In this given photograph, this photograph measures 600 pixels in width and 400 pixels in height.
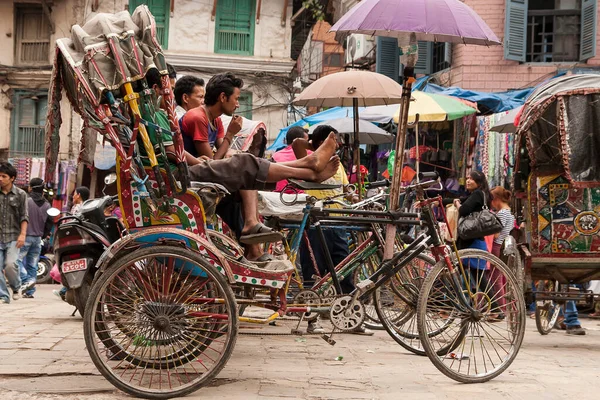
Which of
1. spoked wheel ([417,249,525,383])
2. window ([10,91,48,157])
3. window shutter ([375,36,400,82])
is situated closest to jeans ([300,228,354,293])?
spoked wheel ([417,249,525,383])

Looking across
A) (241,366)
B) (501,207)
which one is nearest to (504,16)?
(501,207)

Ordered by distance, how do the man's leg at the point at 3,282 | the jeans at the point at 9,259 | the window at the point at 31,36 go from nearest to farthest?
the man's leg at the point at 3,282 < the jeans at the point at 9,259 < the window at the point at 31,36

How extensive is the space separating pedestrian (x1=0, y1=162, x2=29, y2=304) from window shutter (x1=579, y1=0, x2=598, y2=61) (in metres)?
10.5

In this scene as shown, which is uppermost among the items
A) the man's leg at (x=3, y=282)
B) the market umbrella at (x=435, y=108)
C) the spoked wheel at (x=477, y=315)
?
the market umbrella at (x=435, y=108)

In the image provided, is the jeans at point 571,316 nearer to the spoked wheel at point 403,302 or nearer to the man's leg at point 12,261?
the spoked wheel at point 403,302

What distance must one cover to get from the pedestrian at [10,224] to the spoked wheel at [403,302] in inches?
279

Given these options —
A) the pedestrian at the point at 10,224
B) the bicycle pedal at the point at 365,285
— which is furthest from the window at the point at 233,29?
the bicycle pedal at the point at 365,285

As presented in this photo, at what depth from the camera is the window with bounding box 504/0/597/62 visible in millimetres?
16969

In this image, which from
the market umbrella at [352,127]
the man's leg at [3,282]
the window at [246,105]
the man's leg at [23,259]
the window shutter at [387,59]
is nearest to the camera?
the man's leg at [3,282]

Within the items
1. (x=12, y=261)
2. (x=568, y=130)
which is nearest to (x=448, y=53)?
(x=12, y=261)

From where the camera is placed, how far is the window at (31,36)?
81.1ft

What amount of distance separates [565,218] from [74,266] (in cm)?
445

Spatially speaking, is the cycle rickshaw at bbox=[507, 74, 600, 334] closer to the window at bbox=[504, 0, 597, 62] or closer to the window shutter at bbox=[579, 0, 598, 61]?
the window shutter at bbox=[579, 0, 598, 61]

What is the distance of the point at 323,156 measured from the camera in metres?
5.73
